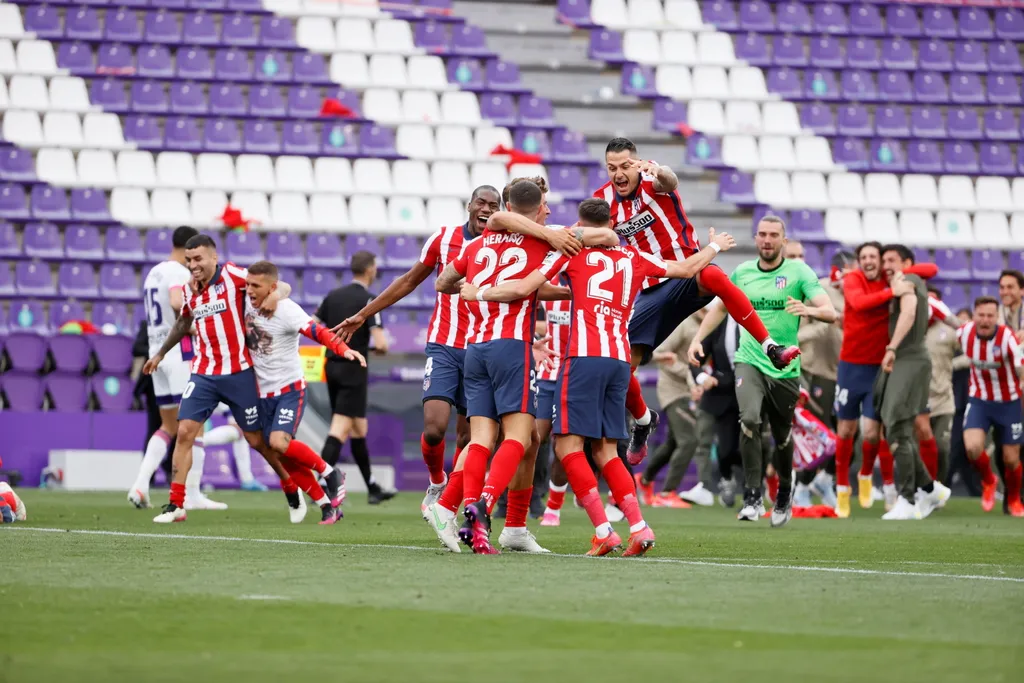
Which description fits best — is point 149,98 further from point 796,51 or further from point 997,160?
point 997,160

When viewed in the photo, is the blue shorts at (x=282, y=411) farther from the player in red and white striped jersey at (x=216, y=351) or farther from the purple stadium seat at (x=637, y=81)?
the purple stadium seat at (x=637, y=81)

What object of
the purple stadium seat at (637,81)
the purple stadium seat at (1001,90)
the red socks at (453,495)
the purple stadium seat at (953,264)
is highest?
the purple stadium seat at (637,81)

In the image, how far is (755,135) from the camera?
2411 centimetres

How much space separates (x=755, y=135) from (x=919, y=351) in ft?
40.4

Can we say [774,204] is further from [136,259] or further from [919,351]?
[919,351]

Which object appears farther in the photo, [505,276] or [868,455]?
[868,455]

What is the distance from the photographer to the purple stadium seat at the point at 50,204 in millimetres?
20156

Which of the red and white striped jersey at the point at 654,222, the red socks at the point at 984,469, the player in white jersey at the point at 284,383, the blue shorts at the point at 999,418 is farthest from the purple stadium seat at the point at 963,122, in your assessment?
the player in white jersey at the point at 284,383

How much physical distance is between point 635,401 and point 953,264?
15046 mm

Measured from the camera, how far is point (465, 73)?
23.4m

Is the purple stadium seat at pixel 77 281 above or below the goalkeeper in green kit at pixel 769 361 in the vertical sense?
above

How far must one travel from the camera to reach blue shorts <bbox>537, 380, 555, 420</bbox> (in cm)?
902

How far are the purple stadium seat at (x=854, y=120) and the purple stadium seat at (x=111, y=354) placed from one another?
12.6 meters

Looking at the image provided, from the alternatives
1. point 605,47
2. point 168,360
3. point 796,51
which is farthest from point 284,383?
point 796,51
